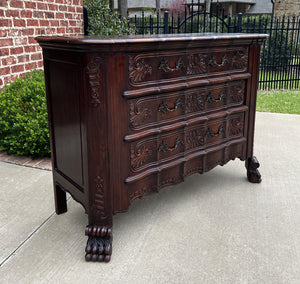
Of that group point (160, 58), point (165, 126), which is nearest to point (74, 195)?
point (165, 126)

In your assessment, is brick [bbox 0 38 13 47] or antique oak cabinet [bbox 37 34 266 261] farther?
brick [bbox 0 38 13 47]

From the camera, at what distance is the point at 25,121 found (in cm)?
387

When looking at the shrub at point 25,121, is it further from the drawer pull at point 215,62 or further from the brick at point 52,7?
the drawer pull at point 215,62

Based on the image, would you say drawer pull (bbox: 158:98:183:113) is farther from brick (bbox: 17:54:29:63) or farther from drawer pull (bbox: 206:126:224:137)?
brick (bbox: 17:54:29:63)

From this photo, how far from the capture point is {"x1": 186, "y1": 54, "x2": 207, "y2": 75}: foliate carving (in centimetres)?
247

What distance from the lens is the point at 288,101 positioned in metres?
7.76

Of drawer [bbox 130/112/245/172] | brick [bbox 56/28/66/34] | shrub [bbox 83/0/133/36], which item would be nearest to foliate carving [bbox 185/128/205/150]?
drawer [bbox 130/112/245/172]

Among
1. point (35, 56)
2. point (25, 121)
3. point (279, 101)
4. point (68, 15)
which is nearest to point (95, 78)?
point (25, 121)

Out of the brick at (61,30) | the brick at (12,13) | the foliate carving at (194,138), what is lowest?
the foliate carving at (194,138)

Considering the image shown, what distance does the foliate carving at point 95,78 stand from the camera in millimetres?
1934

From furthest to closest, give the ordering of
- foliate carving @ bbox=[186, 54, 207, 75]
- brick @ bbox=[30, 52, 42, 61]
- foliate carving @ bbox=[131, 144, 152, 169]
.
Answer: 1. brick @ bbox=[30, 52, 42, 61]
2. foliate carving @ bbox=[186, 54, 207, 75]
3. foliate carving @ bbox=[131, 144, 152, 169]

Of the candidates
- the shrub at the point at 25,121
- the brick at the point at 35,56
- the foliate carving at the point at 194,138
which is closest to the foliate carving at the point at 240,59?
the foliate carving at the point at 194,138

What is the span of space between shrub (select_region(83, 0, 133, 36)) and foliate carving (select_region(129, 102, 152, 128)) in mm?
4436

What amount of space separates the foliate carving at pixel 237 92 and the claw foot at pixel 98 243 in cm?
161
